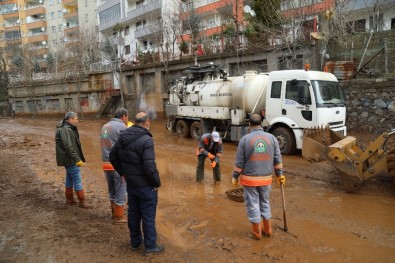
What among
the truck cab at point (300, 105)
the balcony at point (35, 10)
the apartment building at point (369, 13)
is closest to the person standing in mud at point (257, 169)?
the truck cab at point (300, 105)

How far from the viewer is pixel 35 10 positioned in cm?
5812

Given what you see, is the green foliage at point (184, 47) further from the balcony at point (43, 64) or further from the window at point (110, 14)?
the balcony at point (43, 64)

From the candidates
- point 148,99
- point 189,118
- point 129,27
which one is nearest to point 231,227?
point 189,118

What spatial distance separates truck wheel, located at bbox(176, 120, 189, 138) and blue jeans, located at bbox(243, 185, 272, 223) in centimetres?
1095

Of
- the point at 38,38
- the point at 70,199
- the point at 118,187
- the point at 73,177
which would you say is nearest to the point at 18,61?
the point at 38,38

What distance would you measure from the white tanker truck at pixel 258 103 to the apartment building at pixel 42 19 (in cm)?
4124

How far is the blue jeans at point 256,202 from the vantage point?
4.59m

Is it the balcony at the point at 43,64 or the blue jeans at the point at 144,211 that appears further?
the balcony at the point at 43,64

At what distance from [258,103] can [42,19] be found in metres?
57.9

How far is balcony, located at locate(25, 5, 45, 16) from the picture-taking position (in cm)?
5781

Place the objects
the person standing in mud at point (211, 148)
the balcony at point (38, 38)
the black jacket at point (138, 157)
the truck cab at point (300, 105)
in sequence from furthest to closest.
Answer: the balcony at point (38, 38)
the truck cab at point (300, 105)
the person standing in mud at point (211, 148)
the black jacket at point (138, 157)

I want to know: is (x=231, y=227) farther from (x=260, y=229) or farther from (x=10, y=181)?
(x=10, y=181)

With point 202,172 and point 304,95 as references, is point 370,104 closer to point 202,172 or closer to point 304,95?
point 304,95

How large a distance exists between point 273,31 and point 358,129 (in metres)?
7.00
